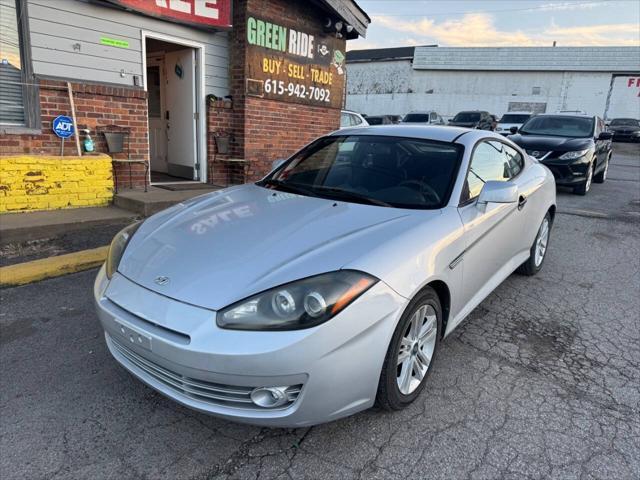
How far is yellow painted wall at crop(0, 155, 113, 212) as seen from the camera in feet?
18.1

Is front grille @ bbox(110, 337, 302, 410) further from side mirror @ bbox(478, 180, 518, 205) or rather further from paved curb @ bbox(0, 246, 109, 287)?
paved curb @ bbox(0, 246, 109, 287)

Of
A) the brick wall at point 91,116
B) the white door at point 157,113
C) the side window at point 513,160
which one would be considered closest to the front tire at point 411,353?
the side window at point 513,160

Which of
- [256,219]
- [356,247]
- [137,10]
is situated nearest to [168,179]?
[137,10]

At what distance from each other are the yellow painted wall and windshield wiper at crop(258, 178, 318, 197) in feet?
11.6

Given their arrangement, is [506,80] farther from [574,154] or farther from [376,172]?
[376,172]

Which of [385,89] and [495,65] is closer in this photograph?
[495,65]

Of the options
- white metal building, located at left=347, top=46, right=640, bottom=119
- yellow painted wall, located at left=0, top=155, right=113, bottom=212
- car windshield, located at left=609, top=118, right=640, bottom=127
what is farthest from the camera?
white metal building, located at left=347, top=46, right=640, bottom=119

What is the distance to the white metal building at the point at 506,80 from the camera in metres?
31.7

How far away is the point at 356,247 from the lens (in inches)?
91.2

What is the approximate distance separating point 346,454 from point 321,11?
28.4 ft

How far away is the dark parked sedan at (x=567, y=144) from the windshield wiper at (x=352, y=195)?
24.6 feet

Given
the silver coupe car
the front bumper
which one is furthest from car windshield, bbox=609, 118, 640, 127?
the front bumper

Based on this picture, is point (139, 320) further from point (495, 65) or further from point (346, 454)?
point (495, 65)

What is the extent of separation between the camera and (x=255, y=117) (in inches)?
329
